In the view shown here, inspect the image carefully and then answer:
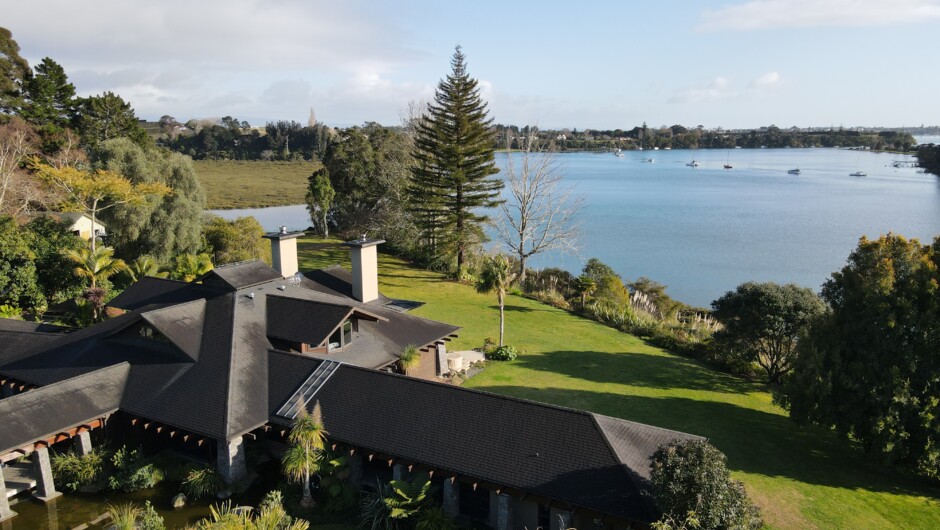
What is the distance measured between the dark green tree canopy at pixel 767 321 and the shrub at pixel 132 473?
20173 mm

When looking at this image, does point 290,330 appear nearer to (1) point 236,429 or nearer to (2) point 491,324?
(1) point 236,429

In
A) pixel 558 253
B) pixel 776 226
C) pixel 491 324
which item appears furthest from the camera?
pixel 776 226

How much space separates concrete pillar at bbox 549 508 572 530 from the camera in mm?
10398

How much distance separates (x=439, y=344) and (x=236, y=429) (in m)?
8.34

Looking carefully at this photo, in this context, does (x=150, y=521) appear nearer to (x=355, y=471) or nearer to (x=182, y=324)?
(x=355, y=471)

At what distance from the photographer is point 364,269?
2038 centimetres

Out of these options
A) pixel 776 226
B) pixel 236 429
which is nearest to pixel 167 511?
pixel 236 429

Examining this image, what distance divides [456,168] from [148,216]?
18392 millimetres

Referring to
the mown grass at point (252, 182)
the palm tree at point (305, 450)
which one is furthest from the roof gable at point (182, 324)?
the mown grass at point (252, 182)

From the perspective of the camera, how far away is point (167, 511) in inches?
483

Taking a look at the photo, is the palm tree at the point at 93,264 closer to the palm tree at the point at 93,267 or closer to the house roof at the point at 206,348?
the palm tree at the point at 93,267

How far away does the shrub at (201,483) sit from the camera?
12477 mm

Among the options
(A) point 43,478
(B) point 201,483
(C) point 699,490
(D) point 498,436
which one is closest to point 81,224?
(A) point 43,478

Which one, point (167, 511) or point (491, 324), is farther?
point (491, 324)
